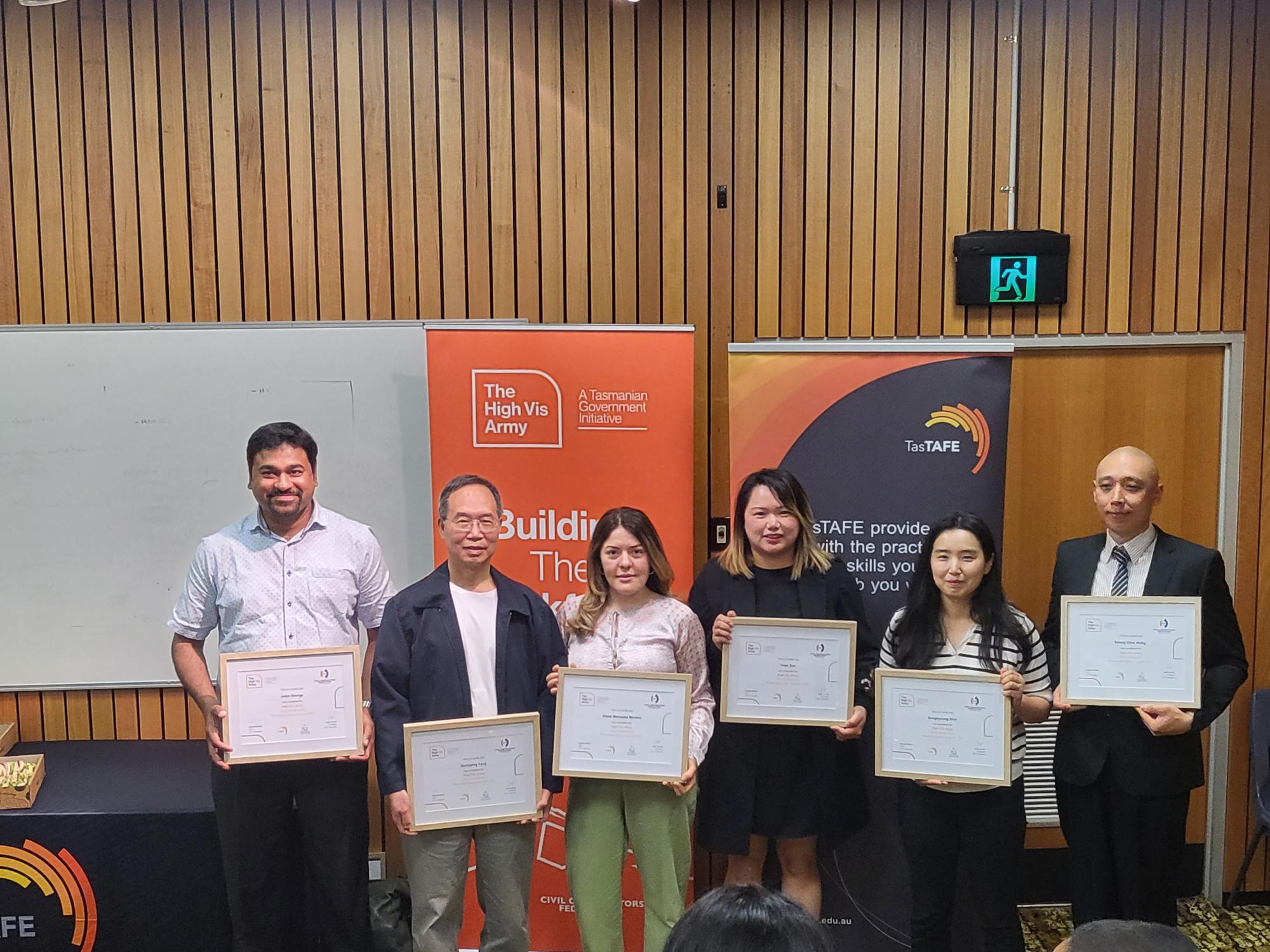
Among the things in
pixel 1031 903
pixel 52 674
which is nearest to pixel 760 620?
pixel 1031 903

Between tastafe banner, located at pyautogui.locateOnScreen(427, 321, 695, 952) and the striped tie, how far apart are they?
4.72 ft

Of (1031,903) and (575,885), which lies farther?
(1031,903)

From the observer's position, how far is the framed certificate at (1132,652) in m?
2.87

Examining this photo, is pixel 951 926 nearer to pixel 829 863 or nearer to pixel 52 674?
pixel 829 863

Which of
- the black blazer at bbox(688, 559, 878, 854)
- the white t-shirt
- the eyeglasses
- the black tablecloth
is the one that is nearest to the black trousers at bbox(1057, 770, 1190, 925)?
the black blazer at bbox(688, 559, 878, 854)

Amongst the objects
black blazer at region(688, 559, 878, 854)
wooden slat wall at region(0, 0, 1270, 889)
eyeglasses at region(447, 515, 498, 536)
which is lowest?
black blazer at region(688, 559, 878, 854)

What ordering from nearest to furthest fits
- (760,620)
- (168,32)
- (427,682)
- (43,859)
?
1. (427,682)
2. (760,620)
3. (43,859)
4. (168,32)

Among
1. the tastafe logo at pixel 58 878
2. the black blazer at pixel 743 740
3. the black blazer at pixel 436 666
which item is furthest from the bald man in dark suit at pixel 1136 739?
the tastafe logo at pixel 58 878

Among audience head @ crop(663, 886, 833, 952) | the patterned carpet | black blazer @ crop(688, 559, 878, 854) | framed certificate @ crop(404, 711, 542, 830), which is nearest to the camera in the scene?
audience head @ crop(663, 886, 833, 952)

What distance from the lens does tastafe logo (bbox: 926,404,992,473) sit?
344cm

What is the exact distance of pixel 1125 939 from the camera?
1477 mm

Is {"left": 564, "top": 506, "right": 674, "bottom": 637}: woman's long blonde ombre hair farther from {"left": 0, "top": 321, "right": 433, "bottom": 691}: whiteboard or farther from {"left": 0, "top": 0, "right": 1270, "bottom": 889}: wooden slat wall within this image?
{"left": 0, "top": 0, "right": 1270, "bottom": 889}: wooden slat wall

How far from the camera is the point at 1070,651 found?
117 inches

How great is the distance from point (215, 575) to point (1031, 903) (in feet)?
11.9
